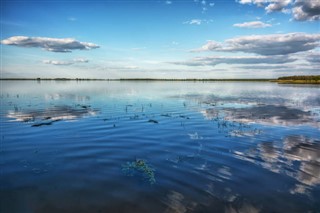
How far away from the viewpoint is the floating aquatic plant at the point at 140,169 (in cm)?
1140

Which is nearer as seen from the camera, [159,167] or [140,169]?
[140,169]

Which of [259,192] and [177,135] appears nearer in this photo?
[259,192]

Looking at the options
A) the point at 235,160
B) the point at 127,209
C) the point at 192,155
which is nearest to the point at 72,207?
the point at 127,209

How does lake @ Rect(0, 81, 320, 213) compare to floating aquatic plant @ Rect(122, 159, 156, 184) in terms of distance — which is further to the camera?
floating aquatic plant @ Rect(122, 159, 156, 184)

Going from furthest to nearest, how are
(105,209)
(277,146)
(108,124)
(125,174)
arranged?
(108,124)
(277,146)
(125,174)
(105,209)

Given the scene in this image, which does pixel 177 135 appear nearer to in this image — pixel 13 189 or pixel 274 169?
pixel 274 169

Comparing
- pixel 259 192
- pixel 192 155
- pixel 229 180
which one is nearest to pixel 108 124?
pixel 192 155

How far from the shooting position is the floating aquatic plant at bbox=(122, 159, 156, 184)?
1140 cm

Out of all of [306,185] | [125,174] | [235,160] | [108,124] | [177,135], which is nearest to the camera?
[306,185]

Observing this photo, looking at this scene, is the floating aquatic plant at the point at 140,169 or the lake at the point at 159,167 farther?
the floating aquatic plant at the point at 140,169

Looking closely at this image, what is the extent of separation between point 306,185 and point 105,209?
27.0 feet

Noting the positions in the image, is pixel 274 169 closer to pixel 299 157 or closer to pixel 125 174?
pixel 299 157

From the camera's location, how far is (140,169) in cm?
1230

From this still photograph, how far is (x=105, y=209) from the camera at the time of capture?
861cm
